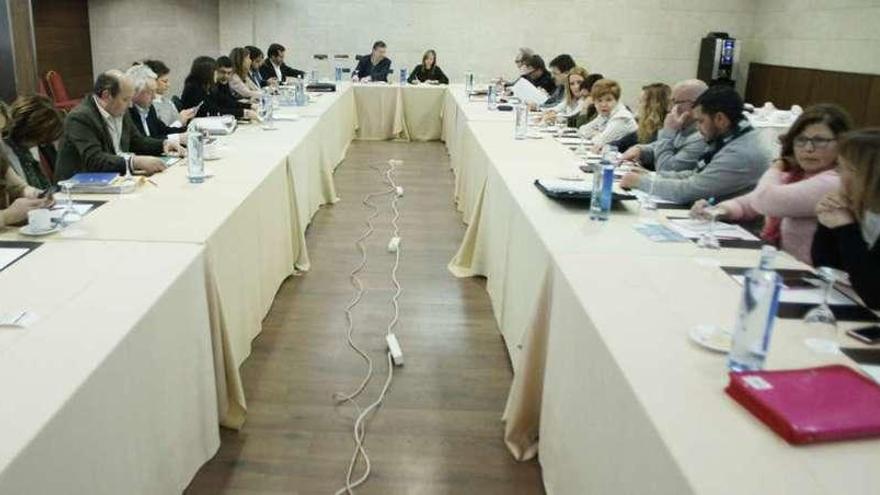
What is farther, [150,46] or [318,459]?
[150,46]

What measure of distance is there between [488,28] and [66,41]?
524cm

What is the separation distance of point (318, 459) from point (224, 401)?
0.38 metres

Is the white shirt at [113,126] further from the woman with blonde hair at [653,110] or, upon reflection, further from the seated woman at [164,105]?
the woman with blonde hair at [653,110]

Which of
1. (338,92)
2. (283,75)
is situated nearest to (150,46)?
(283,75)

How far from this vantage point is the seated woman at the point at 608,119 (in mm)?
4270

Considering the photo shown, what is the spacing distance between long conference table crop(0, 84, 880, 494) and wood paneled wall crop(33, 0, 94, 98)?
220 inches

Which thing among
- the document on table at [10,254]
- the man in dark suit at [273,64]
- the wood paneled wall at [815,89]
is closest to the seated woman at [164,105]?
the document on table at [10,254]

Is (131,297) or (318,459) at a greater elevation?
(131,297)

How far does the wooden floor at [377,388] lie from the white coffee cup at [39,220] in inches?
34.2

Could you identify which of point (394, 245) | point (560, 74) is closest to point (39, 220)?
point (394, 245)

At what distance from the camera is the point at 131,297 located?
1765 millimetres

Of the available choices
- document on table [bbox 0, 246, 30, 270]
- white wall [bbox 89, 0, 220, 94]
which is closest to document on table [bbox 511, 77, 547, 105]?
document on table [bbox 0, 246, 30, 270]

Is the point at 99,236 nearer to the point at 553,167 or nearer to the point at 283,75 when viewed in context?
the point at 553,167

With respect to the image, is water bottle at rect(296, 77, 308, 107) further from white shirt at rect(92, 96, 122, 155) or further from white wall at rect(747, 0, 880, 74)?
white wall at rect(747, 0, 880, 74)
